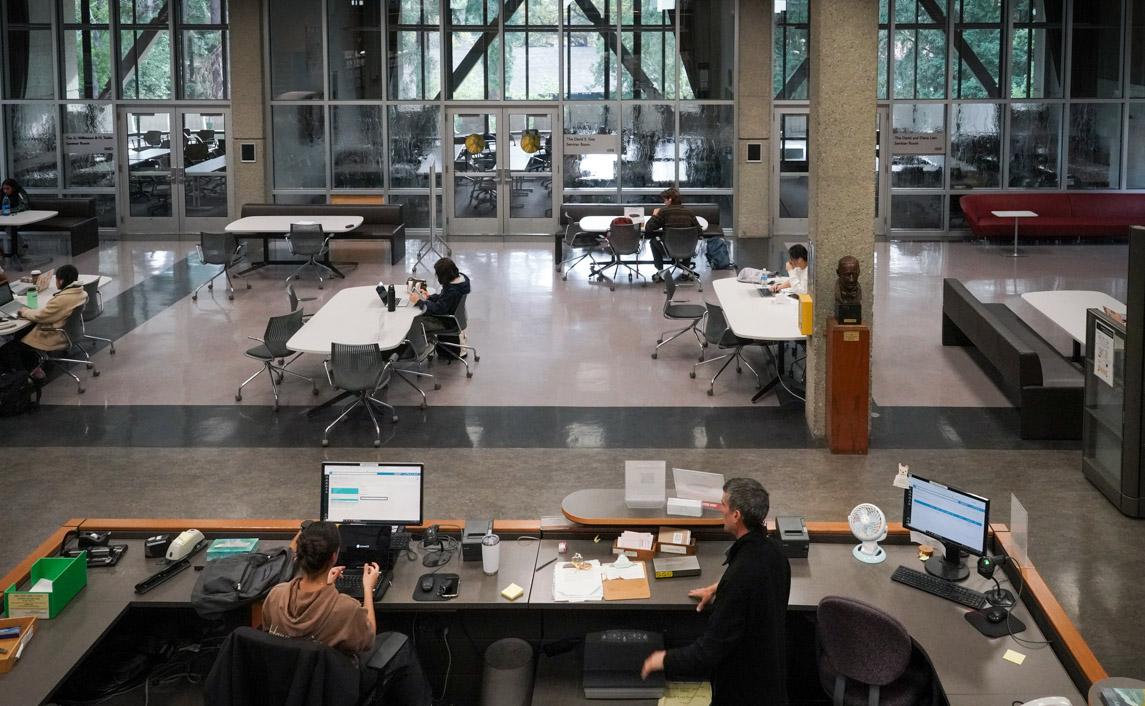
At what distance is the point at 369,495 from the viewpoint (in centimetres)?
558

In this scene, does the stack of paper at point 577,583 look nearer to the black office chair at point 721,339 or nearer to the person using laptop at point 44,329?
the black office chair at point 721,339

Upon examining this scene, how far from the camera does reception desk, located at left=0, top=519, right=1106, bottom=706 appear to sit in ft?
15.0

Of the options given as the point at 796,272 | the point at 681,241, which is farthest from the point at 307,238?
the point at 796,272

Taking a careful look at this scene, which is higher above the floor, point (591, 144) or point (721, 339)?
point (591, 144)

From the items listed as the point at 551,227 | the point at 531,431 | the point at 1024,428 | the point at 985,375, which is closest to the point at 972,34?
the point at 551,227

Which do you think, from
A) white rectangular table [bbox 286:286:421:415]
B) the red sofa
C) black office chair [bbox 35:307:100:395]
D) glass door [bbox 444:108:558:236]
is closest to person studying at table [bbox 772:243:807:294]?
white rectangular table [bbox 286:286:421:415]

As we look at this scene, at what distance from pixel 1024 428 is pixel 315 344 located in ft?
17.5

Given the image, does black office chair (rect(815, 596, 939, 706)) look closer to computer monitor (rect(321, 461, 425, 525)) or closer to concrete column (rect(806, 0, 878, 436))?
computer monitor (rect(321, 461, 425, 525))

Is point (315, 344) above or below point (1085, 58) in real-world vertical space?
below

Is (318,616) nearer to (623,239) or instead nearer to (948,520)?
(948,520)

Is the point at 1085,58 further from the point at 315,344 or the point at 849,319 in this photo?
the point at 315,344

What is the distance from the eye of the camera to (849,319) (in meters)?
8.47

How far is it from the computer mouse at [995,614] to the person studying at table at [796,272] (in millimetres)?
6028

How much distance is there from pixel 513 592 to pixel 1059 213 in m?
15.1
